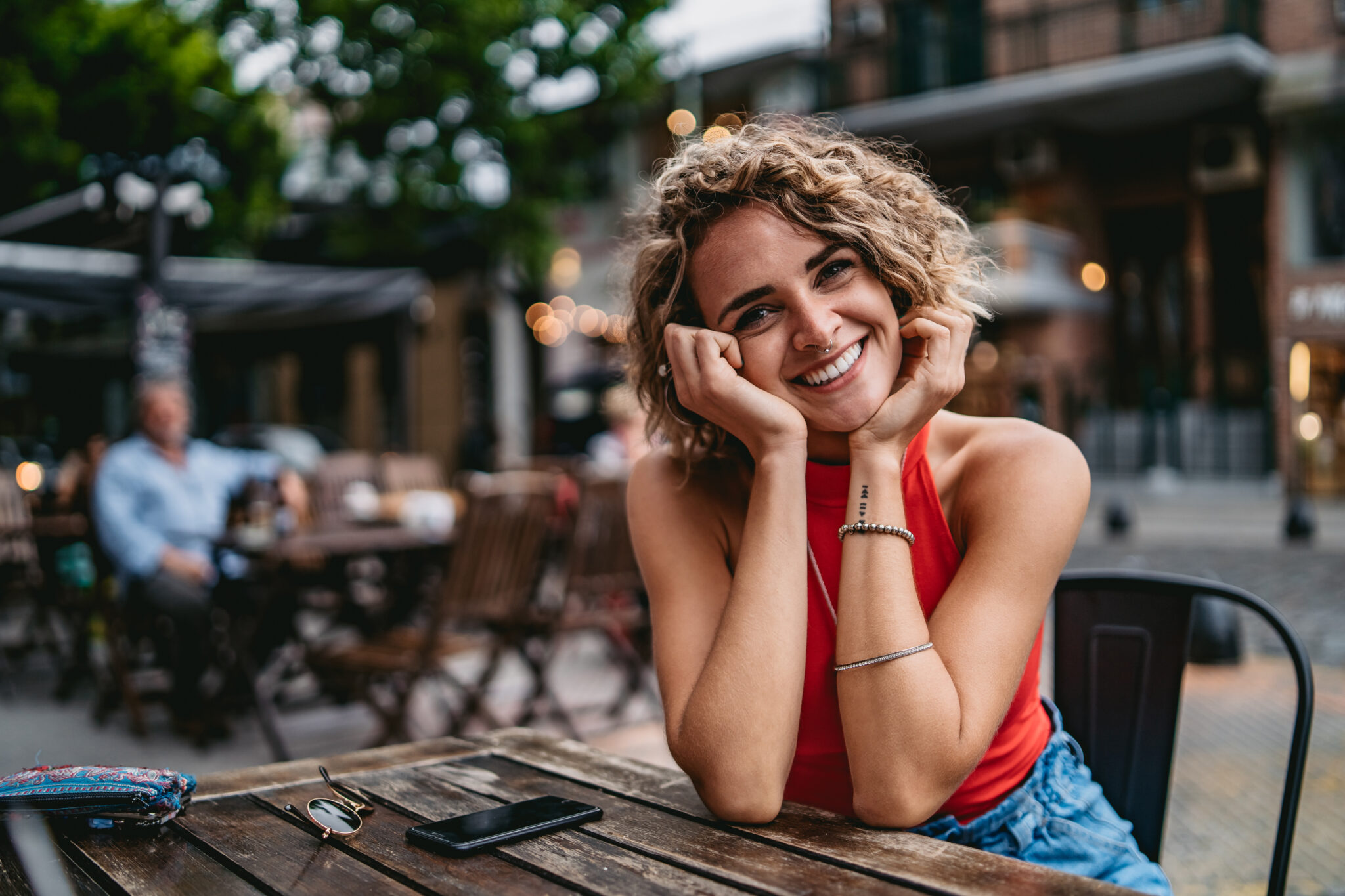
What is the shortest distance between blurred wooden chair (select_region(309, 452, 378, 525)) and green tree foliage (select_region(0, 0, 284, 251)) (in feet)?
13.1

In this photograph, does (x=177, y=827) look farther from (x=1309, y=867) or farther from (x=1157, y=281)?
(x=1157, y=281)

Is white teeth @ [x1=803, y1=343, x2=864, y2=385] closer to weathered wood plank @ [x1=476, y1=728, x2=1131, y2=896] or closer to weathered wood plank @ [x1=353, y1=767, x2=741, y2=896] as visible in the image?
weathered wood plank @ [x1=476, y1=728, x2=1131, y2=896]

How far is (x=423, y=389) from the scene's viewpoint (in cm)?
2330

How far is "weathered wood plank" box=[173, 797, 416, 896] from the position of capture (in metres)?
1.23

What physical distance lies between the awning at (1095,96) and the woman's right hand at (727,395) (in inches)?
565

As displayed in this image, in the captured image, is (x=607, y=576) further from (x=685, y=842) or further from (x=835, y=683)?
(x=685, y=842)

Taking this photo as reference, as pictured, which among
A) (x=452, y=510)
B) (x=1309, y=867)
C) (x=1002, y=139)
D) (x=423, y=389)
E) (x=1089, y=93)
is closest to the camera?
(x=1309, y=867)

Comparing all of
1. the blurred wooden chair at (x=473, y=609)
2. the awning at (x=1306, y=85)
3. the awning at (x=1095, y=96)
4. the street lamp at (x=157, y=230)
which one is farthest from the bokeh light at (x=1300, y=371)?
the street lamp at (x=157, y=230)

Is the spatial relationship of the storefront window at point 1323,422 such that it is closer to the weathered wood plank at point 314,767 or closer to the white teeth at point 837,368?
the white teeth at point 837,368

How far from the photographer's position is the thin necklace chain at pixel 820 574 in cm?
171

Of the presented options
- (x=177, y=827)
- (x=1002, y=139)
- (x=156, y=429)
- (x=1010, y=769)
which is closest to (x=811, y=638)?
(x=1010, y=769)

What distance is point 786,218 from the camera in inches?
68.9

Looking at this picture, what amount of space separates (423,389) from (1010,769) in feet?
73.7

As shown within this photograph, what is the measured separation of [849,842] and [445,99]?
11.2m
